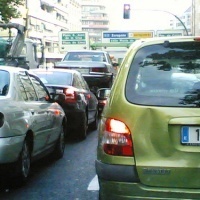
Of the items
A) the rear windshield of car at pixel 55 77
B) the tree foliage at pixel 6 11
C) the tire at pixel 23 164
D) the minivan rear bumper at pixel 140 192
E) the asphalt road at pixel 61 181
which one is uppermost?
the tree foliage at pixel 6 11

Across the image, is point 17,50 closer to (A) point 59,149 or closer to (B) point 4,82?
(A) point 59,149

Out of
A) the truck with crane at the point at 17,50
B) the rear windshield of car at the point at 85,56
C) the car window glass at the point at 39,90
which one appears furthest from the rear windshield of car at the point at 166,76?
the rear windshield of car at the point at 85,56

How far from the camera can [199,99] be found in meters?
3.85

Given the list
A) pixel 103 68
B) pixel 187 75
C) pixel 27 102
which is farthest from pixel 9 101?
pixel 103 68

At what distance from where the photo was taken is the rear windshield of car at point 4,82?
20.5 feet

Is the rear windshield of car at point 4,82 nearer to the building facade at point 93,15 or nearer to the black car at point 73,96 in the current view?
the black car at point 73,96

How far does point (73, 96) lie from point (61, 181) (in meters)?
3.71

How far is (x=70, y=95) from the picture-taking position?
10.1 metres

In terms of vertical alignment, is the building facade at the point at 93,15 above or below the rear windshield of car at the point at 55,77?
above

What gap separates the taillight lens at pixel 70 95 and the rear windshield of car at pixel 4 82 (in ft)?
11.1

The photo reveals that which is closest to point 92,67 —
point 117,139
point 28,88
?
point 28,88

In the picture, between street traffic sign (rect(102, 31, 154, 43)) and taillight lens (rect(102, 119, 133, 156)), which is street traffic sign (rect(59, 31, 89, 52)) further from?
taillight lens (rect(102, 119, 133, 156))

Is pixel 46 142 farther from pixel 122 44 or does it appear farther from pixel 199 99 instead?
pixel 122 44

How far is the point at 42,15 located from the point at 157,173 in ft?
262
